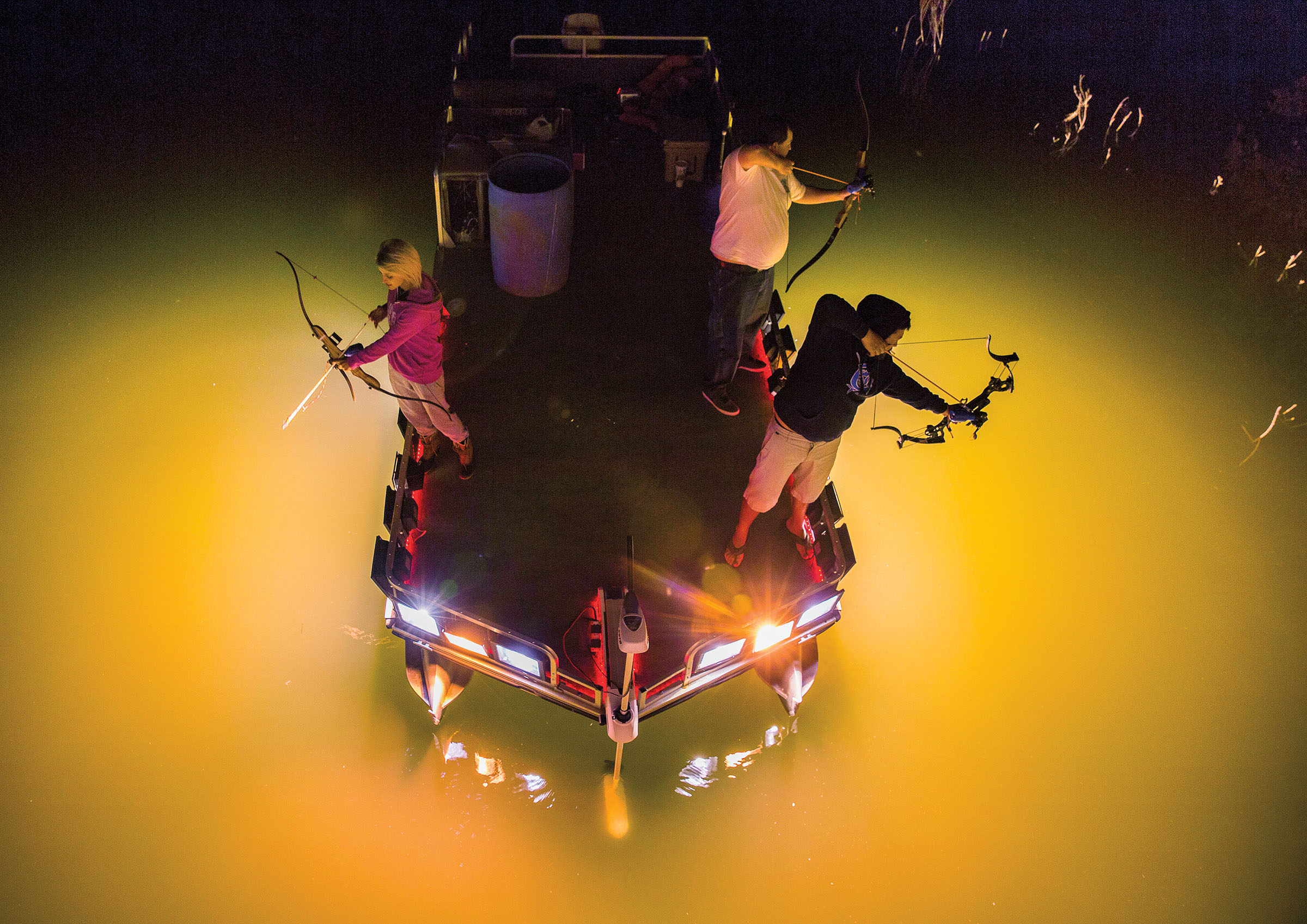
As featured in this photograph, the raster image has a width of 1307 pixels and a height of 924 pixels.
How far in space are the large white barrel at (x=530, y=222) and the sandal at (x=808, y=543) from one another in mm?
2815

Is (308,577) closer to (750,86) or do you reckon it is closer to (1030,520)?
(1030,520)

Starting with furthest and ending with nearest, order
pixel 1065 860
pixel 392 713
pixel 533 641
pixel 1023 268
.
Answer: pixel 1023 268, pixel 392 713, pixel 1065 860, pixel 533 641

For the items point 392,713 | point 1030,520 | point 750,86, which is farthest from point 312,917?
point 750,86

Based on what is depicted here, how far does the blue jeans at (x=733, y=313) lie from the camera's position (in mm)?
4395

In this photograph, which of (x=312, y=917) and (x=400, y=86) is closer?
(x=312, y=917)

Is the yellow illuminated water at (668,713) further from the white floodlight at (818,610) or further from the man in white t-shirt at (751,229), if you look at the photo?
the man in white t-shirt at (751,229)

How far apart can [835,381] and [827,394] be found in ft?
0.24

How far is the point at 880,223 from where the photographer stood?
8.19m

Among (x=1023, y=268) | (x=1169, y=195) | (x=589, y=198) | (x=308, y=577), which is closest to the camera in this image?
(x=308, y=577)

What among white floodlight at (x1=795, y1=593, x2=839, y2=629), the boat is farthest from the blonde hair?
white floodlight at (x1=795, y1=593, x2=839, y2=629)

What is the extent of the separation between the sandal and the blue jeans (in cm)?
124

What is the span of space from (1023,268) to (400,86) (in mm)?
7928

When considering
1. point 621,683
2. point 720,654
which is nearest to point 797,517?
point 720,654

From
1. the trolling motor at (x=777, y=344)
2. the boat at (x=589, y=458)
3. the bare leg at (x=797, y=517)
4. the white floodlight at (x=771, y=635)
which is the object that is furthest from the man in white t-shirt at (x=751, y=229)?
the white floodlight at (x=771, y=635)
